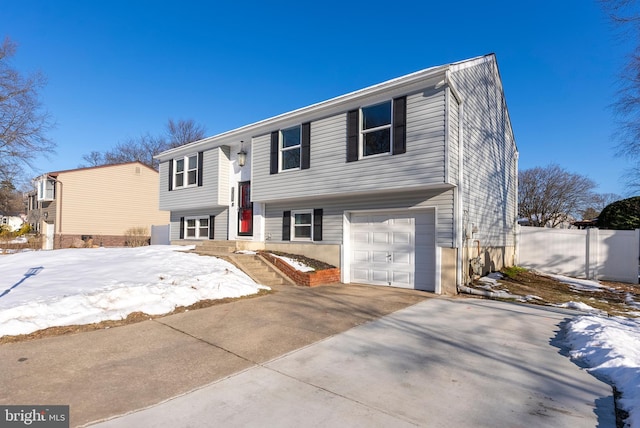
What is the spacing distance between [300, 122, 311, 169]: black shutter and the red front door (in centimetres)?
333

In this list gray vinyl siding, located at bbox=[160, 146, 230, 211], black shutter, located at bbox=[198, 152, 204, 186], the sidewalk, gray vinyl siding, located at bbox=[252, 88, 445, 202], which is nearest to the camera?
the sidewalk

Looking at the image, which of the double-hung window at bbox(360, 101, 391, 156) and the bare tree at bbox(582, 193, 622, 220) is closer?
the double-hung window at bbox(360, 101, 391, 156)

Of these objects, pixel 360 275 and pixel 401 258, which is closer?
pixel 401 258

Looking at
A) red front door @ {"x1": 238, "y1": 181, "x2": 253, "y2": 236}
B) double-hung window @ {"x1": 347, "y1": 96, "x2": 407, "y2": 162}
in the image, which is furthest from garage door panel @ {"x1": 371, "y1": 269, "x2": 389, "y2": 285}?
red front door @ {"x1": 238, "y1": 181, "x2": 253, "y2": 236}

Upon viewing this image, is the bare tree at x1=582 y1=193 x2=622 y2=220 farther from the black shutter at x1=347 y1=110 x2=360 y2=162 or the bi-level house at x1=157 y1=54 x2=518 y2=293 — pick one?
the black shutter at x1=347 y1=110 x2=360 y2=162

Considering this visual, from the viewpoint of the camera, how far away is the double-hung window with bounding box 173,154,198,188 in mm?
15305

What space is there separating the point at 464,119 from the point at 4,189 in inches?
1268

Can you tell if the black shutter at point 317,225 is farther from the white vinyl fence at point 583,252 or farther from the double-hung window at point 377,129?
the white vinyl fence at point 583,252

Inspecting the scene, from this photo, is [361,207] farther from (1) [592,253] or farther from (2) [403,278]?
(1) [592,253]

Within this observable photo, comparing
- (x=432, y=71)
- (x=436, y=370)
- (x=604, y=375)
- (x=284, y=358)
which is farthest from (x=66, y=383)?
(x=432, y=71)

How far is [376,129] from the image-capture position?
9.55 metres

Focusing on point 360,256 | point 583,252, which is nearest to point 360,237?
point 360,256

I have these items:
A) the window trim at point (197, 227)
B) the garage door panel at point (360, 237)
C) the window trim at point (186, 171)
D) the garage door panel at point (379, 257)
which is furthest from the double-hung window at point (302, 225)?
the window trim at point (186, 171)

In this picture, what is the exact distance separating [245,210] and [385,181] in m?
6.68
